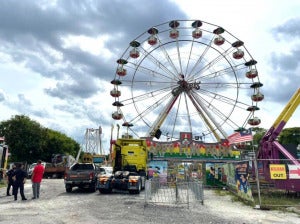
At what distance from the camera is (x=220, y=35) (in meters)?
34.9

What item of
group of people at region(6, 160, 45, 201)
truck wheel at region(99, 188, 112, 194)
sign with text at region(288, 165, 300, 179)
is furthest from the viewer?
truck wheel at region(99, 188, 112, 194)

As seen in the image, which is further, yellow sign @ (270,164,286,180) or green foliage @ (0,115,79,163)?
green foliage @ (0,115,79,163)

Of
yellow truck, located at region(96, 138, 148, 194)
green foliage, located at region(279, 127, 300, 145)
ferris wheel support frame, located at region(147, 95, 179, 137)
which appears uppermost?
green foliage, located at region(279, 127, 300, 145)

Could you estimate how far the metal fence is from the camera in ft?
53.7

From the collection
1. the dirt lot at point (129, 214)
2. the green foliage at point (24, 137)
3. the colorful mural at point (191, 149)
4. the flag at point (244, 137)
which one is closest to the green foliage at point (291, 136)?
the green foliage at point (24, 137)

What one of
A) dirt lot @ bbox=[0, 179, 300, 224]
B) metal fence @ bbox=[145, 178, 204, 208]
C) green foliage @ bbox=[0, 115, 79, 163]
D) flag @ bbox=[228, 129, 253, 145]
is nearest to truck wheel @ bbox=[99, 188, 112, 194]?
metal fence @ bbox=[145, 178, 204, 208]

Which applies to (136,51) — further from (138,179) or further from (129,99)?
(138,179)

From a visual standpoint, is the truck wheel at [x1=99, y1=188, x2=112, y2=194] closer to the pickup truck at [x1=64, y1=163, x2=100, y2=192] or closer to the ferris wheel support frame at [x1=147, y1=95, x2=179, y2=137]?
the pickup truck at [x1=64, y1=163, x2=100, y2=192]

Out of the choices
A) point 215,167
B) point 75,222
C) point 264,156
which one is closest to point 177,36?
point 215,167

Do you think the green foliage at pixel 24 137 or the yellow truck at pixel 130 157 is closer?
the yellow truck at pixel 130 157

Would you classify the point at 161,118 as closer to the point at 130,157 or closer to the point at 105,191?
the point at 130,157

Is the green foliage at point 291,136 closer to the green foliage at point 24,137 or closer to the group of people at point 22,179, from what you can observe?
the green foliage at point 24,137

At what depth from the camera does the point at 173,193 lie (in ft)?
64.1

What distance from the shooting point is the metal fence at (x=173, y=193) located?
1638 cm
